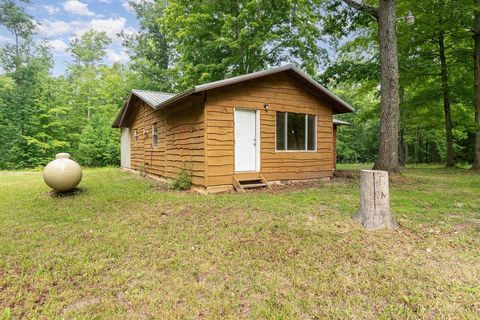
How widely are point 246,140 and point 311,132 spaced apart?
101 inches

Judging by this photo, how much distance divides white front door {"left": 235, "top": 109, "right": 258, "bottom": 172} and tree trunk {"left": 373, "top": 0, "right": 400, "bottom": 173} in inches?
161

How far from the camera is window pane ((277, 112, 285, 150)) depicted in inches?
324

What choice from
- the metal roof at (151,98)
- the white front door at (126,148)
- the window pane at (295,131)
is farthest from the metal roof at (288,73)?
the white front door at (126,148)

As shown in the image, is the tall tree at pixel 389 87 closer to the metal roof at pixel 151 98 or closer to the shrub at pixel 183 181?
the shrub at pixel 183 181

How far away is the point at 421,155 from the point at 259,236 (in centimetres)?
2397

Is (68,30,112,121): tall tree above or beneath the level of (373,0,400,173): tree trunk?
above

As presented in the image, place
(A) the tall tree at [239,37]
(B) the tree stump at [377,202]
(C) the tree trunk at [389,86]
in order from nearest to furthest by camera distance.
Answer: (B) the tree stump at [377,202] → (C) the tree trunk at [389,86] → (A) the tall tree at [239,37]

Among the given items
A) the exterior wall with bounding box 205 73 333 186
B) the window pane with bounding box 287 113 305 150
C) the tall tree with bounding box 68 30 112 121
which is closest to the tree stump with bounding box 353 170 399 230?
the exterior wall with bounding box 205 73 333 186

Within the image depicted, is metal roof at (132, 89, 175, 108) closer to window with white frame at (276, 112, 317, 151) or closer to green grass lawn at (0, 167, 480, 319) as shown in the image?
window with white frame at (276, 112, 317, 151)

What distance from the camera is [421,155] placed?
887 inches

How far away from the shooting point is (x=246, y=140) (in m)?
7.68

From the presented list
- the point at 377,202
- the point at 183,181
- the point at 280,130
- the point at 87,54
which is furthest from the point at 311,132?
the point at 87,54

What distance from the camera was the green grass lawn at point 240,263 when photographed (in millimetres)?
2260

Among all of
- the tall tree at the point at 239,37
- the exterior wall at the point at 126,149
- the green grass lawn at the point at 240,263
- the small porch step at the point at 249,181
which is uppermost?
the tall tree at the point at 239,37
